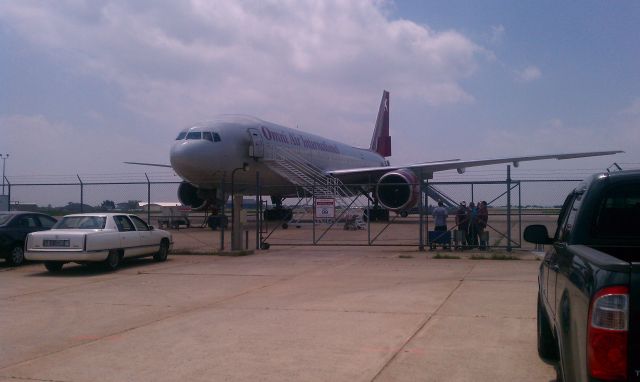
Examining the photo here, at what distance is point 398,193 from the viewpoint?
2780 cm

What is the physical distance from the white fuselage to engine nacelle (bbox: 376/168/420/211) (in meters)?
4.72

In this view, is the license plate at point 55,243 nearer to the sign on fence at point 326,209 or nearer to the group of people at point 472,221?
the sign on fence at point 326,209

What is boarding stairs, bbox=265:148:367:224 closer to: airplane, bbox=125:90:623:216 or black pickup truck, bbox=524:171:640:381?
airplane, bbox=125:90:623:216

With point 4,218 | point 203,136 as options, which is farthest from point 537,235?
point 203,136

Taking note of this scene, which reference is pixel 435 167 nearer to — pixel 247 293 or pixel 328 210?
pixel 328 210

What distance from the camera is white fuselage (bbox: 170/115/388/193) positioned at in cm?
2517

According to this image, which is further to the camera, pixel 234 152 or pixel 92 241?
pixel 234 152

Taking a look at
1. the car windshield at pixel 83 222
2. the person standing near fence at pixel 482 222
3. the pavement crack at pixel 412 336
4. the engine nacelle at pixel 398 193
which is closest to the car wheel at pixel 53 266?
the car windshield at pixel 83 222

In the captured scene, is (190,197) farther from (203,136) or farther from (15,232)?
(15,232)

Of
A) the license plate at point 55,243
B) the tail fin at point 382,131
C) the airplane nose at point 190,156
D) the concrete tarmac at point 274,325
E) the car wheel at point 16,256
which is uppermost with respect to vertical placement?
the tail fin at point 382,131

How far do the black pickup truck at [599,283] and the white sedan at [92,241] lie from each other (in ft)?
32.7

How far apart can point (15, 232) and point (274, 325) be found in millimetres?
10053

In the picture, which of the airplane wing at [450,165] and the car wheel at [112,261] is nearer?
the car wheel at [112,261]

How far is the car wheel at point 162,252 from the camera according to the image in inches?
629
